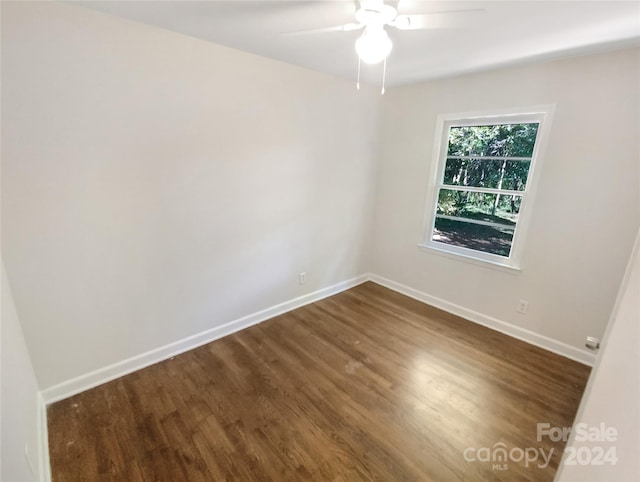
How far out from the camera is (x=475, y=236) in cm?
308

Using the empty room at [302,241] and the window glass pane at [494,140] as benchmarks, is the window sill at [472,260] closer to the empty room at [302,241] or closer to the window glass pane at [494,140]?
the empty room at [302,241]

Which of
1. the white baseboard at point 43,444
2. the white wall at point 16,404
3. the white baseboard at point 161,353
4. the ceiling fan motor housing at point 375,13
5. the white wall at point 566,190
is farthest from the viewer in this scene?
the white wall at point 566,190

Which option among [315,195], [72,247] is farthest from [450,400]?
Answer: [72,247]

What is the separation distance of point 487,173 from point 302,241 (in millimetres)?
1999

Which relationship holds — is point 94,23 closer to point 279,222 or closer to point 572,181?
point 279,222

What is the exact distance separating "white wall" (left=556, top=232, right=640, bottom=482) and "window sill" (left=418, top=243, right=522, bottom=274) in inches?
90.3

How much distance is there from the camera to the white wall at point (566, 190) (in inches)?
83.6

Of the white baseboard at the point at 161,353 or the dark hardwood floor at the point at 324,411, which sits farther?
the white baseboard at the point at 161,353

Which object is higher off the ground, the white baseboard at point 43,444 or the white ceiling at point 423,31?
the white ceiling at point 423,31

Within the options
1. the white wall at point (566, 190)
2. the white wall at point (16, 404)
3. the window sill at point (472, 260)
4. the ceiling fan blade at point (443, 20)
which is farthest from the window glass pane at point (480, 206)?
the white wall at point (16, 404)

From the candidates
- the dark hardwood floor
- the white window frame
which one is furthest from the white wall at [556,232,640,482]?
the white window frame

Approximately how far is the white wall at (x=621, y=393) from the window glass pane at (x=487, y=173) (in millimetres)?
2357

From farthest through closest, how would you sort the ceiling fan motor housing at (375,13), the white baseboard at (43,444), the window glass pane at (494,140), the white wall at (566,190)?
1. the window glass pane at (494,140)
2. the white wall at (566,190)
3. the white baseboard at (43,444)
4. the ceiling fan motor housing at (375,13)

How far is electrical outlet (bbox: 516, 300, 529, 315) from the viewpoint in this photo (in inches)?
106
